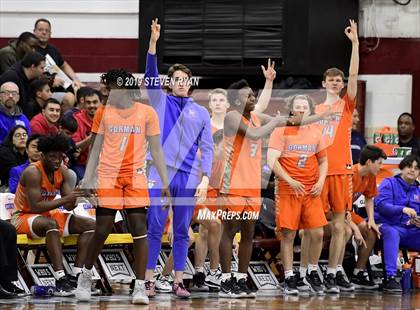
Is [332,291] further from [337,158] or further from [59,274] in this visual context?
[59,274]

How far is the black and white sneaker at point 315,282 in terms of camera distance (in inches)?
506

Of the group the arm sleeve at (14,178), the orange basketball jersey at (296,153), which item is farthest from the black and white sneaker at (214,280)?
the arm sleeve at (14,178)

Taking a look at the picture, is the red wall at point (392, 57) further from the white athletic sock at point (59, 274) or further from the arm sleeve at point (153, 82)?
the white athletic sock at point (59, 274)

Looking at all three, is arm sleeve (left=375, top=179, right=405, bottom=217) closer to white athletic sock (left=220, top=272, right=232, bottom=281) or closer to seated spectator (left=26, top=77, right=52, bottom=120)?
white athletic sock (left=220, top=272, right=232, bottom=281)

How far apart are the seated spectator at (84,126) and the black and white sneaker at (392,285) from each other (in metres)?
3.46

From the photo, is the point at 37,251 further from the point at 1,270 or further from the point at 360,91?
the point at 360,91

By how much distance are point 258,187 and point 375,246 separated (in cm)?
242

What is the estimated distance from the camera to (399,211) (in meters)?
14.0

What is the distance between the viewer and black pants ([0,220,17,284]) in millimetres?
11562

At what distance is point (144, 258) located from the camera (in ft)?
37.2

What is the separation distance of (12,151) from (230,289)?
2.66 m

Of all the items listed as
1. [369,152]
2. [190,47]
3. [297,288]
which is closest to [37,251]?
[297,288]

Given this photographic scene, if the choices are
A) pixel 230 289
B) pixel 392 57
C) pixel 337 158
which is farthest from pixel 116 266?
pixel 392 57

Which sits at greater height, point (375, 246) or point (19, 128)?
point (19, 128)
